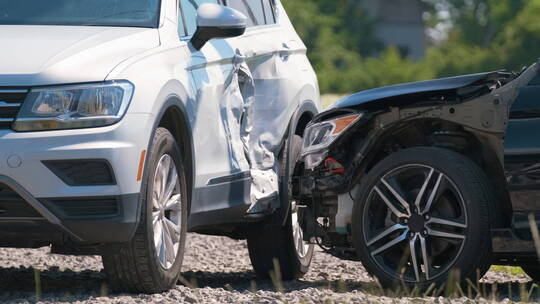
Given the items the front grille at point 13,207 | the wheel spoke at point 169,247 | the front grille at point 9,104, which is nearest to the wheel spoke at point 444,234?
the wheel spoke at point 169,247

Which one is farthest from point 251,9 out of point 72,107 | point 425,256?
point 72,107

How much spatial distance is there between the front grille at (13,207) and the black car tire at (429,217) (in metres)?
1.92

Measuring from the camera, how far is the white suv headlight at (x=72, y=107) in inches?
241

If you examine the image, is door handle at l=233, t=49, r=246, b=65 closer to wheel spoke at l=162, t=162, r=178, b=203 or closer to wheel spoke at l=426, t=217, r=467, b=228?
wheel spoke at l=162, t=162, r=178, b=203

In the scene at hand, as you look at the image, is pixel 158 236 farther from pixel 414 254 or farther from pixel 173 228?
pixel 414 254

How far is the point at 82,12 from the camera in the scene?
7191 mm

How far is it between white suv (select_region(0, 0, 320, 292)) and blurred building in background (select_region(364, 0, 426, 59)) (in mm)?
72647

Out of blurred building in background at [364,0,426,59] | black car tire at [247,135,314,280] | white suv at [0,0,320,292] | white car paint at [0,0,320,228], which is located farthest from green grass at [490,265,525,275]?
blurred building in background at [364,0,426,59]

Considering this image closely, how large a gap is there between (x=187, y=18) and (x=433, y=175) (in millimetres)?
1709

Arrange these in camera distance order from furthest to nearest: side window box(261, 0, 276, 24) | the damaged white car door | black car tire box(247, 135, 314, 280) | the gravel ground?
side window box(261, 0, 276, 24) → black car tire box(247, 135, 314, 280) → the damaged white car door → the gravel ground

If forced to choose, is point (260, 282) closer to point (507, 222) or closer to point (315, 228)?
point (315, 228)

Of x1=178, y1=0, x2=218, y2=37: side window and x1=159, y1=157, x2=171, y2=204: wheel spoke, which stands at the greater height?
x1=178, y1=0, x2=218, y2=37: side window

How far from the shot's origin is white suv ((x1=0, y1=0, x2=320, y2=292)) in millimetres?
6129

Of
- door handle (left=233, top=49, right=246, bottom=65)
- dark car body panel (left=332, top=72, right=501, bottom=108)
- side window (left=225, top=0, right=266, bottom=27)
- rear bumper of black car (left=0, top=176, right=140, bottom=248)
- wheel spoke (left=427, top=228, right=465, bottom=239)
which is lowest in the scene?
wheel spoke (left=427, top=228, right=465, bottom=239)
